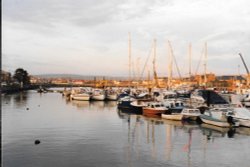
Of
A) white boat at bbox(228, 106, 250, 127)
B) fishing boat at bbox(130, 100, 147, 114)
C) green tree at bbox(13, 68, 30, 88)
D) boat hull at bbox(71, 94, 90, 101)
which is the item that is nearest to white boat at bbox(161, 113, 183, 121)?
white boat at bbox(228, 106, 250, 127)

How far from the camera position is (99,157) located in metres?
24.7

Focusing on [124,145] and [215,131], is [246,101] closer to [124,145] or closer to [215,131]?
[215,131]

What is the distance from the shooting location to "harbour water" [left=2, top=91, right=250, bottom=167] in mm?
23609

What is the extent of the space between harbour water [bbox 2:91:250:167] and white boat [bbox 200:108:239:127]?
3.52 feet

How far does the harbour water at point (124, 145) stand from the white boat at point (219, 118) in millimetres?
1074

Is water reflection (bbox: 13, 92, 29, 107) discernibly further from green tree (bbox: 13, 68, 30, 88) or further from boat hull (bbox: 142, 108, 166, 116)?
green tree (bbox: 13, 68, 30, 88)

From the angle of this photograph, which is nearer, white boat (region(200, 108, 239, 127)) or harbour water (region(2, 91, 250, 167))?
harbour water (region(2, 91, 250, 167))

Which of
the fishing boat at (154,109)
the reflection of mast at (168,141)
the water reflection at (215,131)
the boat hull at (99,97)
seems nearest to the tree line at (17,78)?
the boat hull at (99,97)

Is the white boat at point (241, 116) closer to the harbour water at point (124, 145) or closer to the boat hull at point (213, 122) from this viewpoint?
the harbour water at point (124, 145)

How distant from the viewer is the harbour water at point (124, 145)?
23.6 m

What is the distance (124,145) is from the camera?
1159 inches

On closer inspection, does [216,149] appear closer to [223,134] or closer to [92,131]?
[223,134]

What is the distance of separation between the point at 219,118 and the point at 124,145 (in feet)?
52.1

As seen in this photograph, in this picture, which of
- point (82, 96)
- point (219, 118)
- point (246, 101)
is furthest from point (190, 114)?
point (82, 96)
